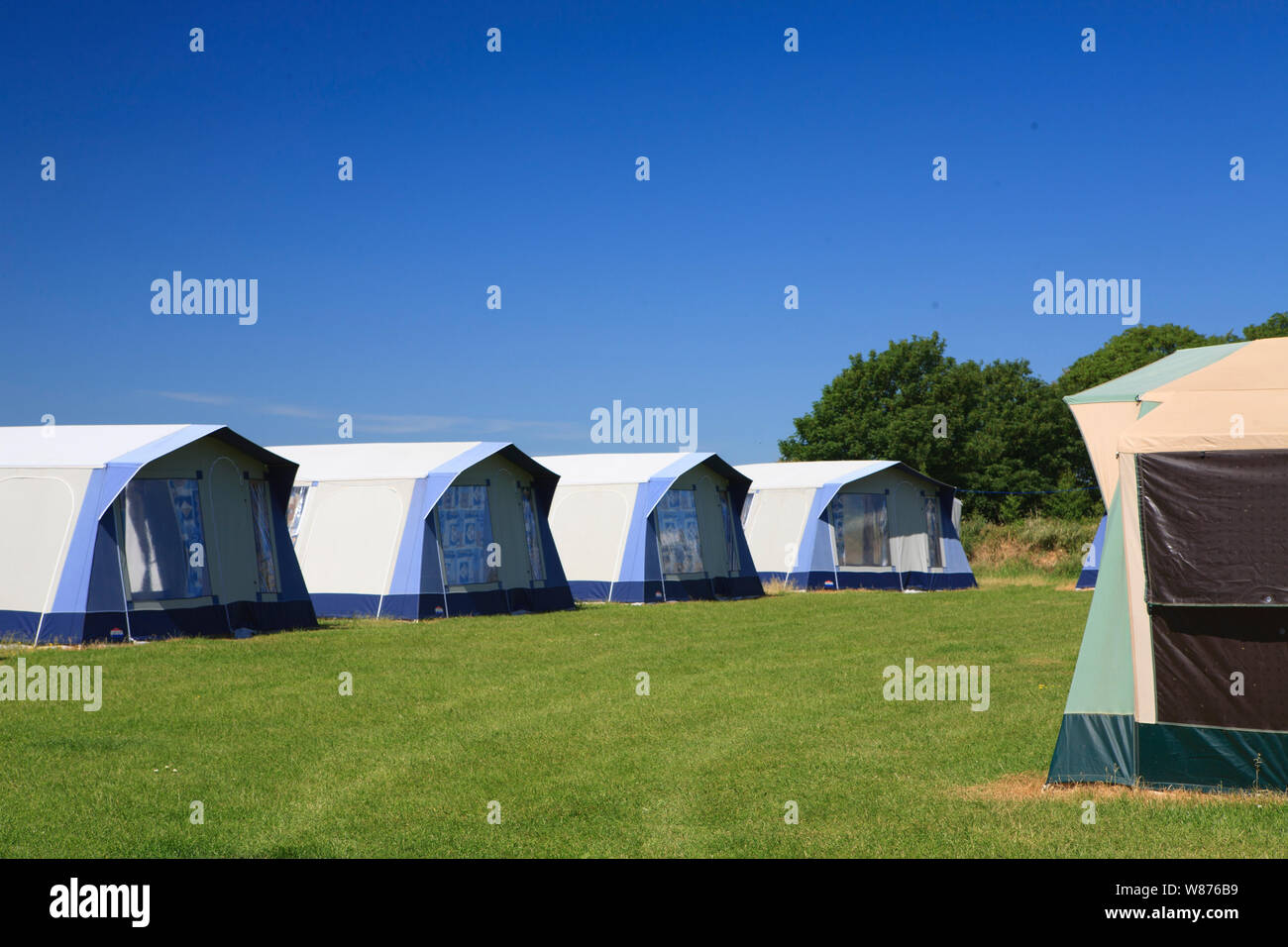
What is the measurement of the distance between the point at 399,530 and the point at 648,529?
5624 mm

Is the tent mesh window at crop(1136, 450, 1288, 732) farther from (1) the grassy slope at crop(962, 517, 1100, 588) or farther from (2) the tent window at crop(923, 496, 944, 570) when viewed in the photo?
(1) the grassy slope at crop(962, 517, 1100, 588)

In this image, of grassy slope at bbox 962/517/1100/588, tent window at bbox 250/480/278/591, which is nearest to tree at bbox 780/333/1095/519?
grassy slope at bbox 962/517/1100/588

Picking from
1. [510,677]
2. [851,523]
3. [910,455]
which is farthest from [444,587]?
[910,455]

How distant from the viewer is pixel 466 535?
857 inches

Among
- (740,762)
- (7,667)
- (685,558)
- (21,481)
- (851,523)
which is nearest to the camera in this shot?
(740,762)

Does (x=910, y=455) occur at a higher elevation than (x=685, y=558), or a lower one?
higher

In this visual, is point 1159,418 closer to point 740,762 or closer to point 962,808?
point 962,808

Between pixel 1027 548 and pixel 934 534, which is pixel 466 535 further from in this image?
pixel 1027 548

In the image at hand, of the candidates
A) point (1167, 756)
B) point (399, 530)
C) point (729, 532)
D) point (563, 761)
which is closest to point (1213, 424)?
point (1167, 756)

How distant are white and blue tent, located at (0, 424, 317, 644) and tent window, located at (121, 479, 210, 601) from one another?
2 cm

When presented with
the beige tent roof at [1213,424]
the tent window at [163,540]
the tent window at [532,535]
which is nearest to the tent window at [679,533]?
the tent window at [532,535]
